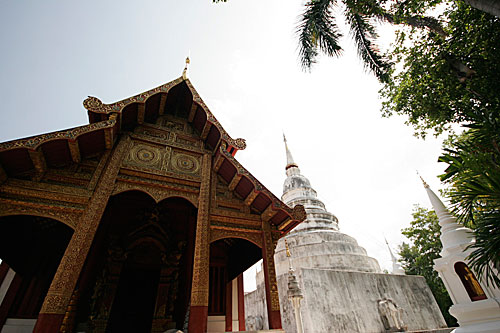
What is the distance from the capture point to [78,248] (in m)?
4.24

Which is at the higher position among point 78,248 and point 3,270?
point 3,270

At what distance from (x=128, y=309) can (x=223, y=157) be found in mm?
5051

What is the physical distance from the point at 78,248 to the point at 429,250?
23.9 meters

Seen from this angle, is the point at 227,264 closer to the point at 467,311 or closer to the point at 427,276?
the point at 467,311

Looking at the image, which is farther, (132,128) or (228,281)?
(228,281)

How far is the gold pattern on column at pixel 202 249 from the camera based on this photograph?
4500 millimetres

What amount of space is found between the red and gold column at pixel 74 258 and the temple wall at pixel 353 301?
10173 millimetres

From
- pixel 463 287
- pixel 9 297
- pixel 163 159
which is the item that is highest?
pixel 163 159

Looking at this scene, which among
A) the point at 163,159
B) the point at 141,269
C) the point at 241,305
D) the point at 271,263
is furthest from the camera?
the point at 241,305

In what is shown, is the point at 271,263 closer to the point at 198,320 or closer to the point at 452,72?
the point at 198,320

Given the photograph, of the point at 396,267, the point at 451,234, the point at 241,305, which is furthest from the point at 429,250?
Answer: the point at 241,305

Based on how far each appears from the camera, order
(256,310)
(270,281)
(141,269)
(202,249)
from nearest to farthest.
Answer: (202,249), (270,281), (141,269), (256,310)

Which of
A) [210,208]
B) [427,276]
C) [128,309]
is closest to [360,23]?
[210,208]

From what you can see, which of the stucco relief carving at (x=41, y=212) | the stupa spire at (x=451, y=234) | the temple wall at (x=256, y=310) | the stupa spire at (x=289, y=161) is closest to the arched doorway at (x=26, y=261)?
the stucco relief carving at (x=41, y=212)
